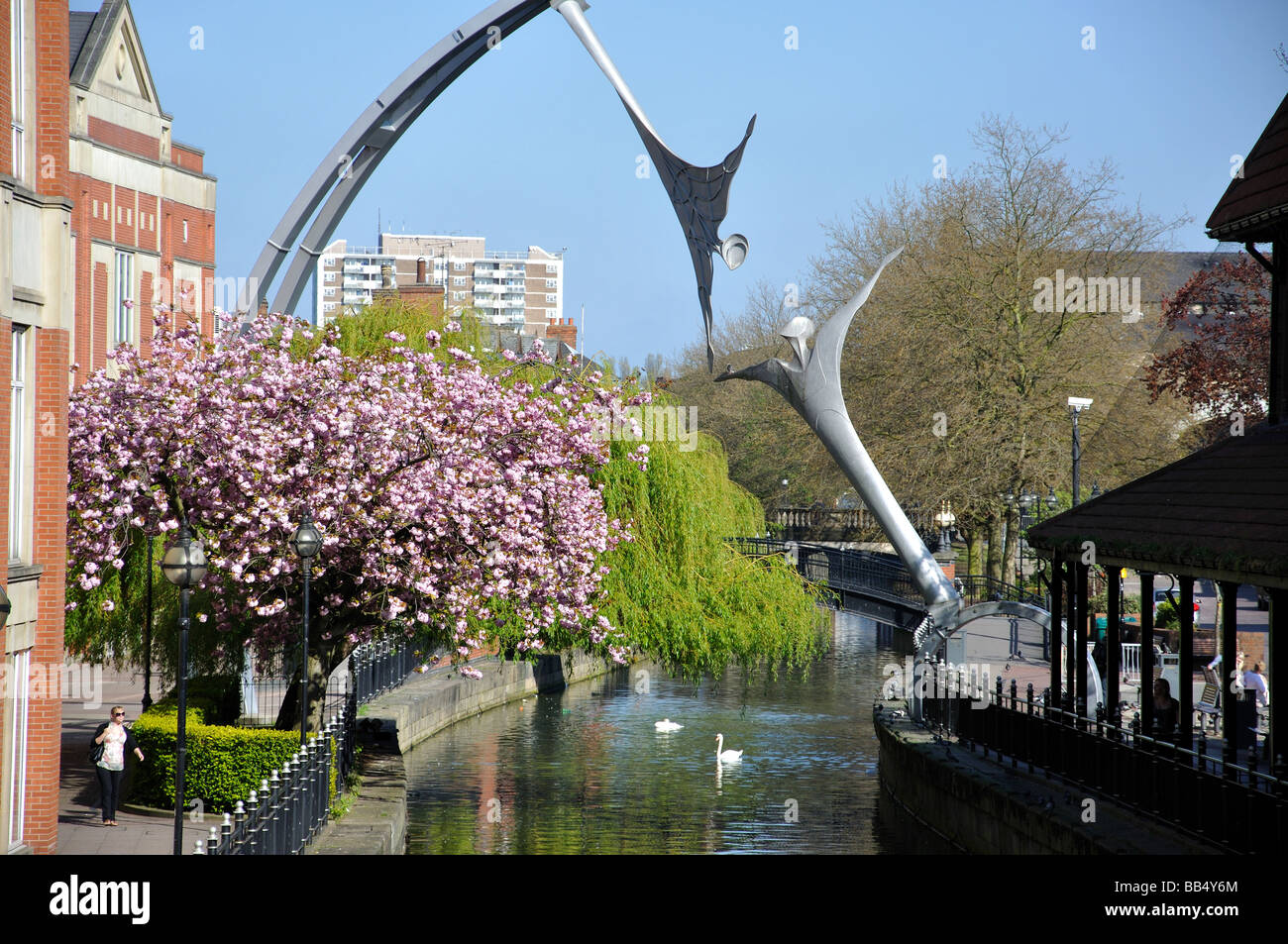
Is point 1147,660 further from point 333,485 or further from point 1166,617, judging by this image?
point 1166,617

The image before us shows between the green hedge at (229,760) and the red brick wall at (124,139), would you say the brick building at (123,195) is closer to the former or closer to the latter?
the red brick wall at (124,139)

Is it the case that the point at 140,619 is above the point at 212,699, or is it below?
above

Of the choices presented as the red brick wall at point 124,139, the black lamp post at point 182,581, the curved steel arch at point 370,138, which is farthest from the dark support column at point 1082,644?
the red brick wall at point 124,139

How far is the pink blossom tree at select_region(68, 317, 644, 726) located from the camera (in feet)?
60.1

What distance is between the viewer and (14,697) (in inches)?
545

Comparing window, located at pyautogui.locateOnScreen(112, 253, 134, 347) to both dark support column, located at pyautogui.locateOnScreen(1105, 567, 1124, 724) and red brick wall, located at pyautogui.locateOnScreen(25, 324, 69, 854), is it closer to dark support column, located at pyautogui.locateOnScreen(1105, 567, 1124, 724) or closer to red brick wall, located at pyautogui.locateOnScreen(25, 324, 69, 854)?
red brick wall, located at pyautogui.locateOnScreen(25, 324, 69, 854)

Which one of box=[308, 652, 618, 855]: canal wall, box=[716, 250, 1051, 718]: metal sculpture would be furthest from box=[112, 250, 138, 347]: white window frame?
box=[716, 250, 1051, 718]: metal sculpture

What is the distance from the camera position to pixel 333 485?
60.2ft

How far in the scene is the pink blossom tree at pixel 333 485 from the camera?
1833cm

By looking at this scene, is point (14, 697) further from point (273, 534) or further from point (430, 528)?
point (430, 528)

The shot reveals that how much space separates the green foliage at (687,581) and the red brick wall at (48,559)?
36.7 feet

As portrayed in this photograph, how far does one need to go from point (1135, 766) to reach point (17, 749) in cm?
1131

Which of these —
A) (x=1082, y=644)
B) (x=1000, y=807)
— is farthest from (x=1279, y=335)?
(x=1000, y=807)

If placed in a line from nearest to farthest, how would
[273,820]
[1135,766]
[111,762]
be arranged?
[273,820]
[1135,766]
[111,762]
